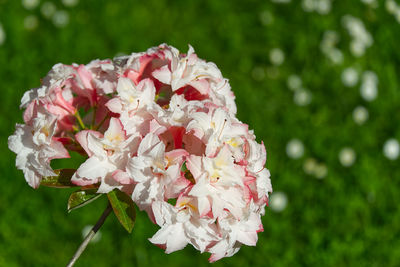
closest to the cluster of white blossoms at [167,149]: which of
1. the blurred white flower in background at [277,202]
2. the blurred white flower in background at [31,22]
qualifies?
the blurred white flower in background at [277,202]

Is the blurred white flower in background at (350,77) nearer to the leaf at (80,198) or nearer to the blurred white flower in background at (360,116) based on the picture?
the blurred white flower in background at (360,116)

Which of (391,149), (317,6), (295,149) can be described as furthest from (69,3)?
(391,149)

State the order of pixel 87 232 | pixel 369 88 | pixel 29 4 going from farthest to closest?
pixel 29 4 → pixel 369 88 → pixel 87 232

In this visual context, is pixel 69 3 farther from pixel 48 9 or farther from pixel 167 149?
pixel 167 149

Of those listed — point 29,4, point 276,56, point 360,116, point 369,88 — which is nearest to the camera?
point 360,116

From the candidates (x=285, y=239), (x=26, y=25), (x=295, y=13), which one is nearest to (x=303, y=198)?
(x=285, y=239)

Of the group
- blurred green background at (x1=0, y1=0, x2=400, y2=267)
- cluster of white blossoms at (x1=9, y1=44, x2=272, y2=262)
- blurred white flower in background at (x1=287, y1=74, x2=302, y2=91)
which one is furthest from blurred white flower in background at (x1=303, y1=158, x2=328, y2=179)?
cluster of white blossoms at (x1=9, y1=44, x2=272, y2=262)

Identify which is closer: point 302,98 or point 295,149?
point 295,149
